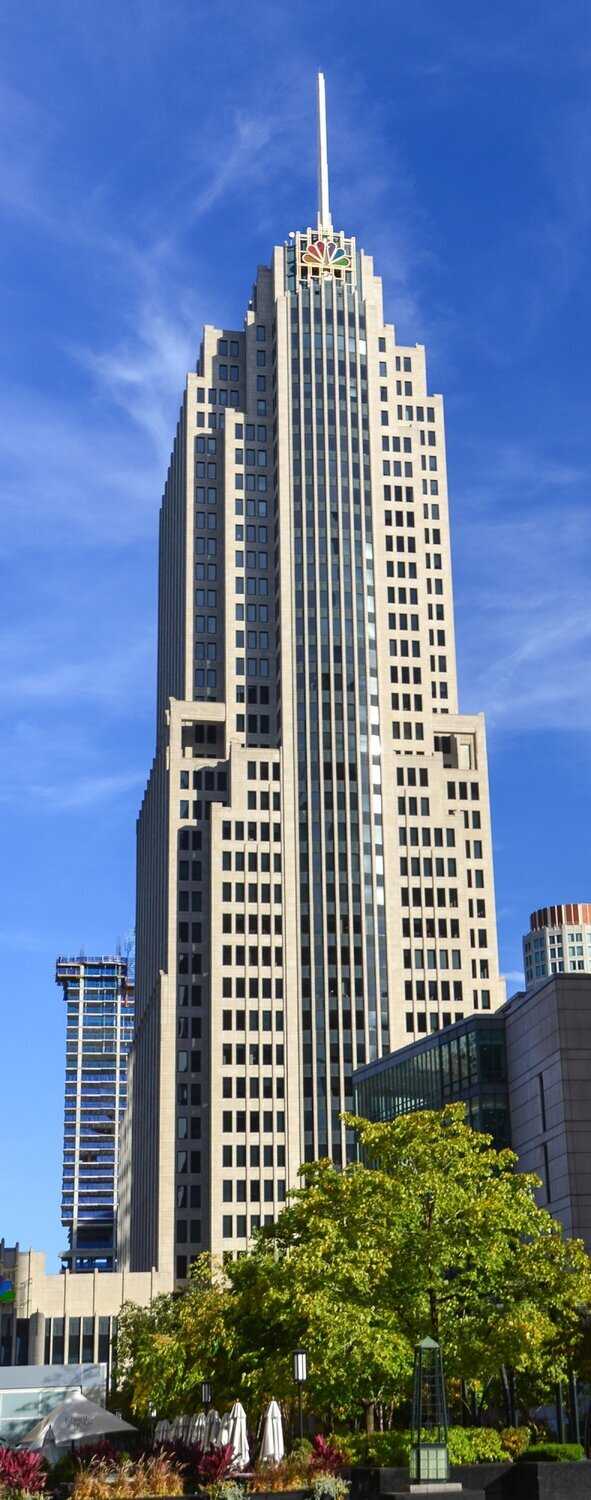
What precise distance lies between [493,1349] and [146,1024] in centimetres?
12436

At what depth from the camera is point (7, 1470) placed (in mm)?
41500

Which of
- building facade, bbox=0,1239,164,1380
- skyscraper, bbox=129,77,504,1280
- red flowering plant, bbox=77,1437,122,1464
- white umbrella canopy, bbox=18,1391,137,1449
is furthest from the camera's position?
skyscraper, bbox=129,77,504,1280

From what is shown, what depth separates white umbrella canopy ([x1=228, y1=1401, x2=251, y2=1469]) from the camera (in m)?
46.2

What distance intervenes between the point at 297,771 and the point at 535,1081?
71086mm

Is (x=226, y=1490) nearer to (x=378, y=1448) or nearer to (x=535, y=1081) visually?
(x=378, y=1448)

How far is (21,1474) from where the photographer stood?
4119cm

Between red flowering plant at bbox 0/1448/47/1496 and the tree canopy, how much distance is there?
13886 mm

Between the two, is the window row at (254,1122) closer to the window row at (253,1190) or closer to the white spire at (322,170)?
the window row at (253,1190)

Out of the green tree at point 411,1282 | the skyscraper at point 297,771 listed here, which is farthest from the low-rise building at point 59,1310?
the green tree at point 411,1282

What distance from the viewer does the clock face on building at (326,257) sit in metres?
182

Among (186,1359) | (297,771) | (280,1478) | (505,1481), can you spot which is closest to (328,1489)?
(280,1478)

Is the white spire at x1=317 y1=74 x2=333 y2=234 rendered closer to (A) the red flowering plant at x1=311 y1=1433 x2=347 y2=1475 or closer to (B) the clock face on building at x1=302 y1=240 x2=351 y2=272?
(B) the clock face on building at x1=302 y1=240 x2=351 y2=272

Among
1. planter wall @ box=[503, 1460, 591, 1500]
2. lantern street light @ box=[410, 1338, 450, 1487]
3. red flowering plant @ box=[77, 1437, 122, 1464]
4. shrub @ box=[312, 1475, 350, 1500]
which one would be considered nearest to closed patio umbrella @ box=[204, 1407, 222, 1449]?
red flowering plant @ box=[77, 1437, 122, 1464]

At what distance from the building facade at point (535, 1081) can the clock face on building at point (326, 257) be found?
318 feet
